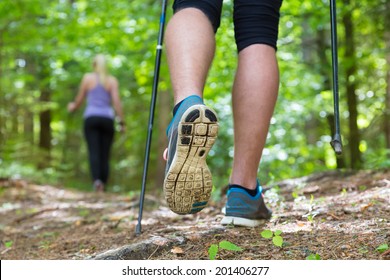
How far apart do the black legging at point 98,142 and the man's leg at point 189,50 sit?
4806 mm

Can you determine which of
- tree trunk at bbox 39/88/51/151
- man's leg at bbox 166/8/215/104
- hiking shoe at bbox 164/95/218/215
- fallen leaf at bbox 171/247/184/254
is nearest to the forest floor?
fallen leaf at bbox 171/247/184/254

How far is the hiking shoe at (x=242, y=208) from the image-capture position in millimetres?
2242

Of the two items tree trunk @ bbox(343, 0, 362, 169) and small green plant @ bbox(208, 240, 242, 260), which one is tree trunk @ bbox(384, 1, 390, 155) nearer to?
tree trunk @ bbox(343, 0, 362, 169)

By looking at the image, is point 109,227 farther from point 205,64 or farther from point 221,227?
point 205,64

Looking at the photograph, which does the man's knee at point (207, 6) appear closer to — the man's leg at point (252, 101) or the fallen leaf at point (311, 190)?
the man's leg at point (252, 101)

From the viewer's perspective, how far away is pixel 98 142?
6836 mm

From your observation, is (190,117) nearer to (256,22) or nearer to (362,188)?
(256,22)

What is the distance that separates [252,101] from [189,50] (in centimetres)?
40

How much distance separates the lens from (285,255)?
1.82 m

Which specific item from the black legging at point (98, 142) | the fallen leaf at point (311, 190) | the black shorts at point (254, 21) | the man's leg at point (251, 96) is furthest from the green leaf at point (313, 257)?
the black legging at point (98, 142)

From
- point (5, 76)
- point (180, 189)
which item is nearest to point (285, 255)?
point (180, 189)

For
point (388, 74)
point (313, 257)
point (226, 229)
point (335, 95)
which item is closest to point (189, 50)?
point (335, 95)

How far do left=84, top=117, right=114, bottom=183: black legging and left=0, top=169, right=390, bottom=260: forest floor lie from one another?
2267 mm
